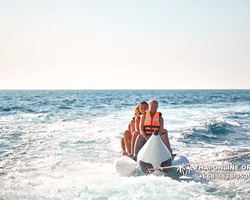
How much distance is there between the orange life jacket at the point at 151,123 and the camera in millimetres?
5887

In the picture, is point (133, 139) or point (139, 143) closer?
point (139, 143)

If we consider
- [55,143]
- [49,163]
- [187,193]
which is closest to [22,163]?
[49,163]

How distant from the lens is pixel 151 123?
5.93m

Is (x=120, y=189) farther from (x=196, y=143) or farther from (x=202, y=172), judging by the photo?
(x=196, y=143)

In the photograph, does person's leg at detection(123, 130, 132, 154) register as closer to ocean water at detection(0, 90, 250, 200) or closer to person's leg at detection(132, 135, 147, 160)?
person's leg at detection(132, 135, 147, 160)

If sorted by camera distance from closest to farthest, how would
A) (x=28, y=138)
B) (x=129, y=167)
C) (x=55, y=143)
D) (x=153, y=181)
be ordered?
(x=153, y=181) < (x=129, y=167) < (x=55, y=143) < (x=28, y=138)

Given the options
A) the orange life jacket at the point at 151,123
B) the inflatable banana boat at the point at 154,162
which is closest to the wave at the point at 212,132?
the orange life jacket at the point at 151,123

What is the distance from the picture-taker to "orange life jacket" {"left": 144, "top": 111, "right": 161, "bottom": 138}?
5.89 metres

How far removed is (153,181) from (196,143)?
534cm

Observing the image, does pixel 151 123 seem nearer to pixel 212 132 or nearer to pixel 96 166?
pixel 96 166

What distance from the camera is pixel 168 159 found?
17.9 ft

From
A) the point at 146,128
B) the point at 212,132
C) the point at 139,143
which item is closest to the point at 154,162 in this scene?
the point at 139,143

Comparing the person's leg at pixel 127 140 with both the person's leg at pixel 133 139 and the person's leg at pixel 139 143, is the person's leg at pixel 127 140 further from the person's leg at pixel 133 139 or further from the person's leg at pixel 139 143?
the person's leg at pixel 139 143

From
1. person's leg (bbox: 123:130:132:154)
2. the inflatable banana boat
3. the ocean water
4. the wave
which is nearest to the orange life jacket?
the inflatable banana boat
